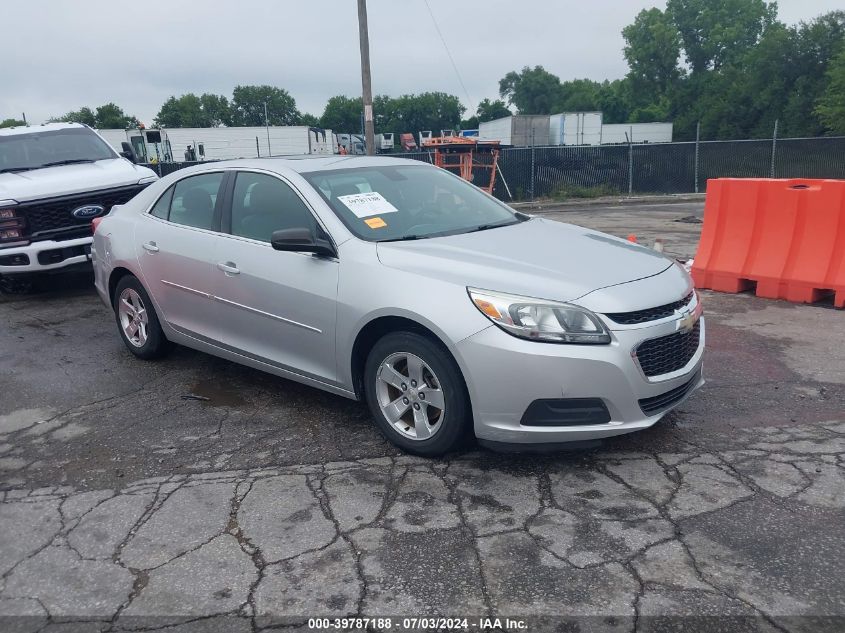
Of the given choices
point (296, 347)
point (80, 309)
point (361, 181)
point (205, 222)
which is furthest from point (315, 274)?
point (80, 309)

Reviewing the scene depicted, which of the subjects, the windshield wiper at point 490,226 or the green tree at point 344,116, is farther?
the green tree at point 344,116

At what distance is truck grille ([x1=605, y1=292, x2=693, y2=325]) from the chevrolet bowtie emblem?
4cm

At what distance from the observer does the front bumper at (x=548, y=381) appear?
344cm

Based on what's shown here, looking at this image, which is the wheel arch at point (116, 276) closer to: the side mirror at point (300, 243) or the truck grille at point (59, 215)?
the side mirror at point (300, 243)

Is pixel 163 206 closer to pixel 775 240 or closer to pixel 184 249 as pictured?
pixel 184 249

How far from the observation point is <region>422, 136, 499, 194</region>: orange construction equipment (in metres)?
19.5

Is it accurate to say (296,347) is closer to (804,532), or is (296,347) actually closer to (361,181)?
(361,181)

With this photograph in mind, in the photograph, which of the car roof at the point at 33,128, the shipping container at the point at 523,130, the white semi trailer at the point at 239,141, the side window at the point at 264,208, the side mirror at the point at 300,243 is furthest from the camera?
the shipping container at the point at 523,130

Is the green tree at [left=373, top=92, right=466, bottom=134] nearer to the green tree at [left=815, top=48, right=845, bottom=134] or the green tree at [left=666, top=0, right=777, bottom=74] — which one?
the green tree at [left=666, top=0, right=777, bottom=74]

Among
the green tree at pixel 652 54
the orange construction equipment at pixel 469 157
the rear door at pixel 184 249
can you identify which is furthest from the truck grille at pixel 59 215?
the green tree at pixel 652 54

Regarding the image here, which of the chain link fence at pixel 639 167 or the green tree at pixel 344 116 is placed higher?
the green tree at pixel 344 116

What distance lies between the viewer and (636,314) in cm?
360

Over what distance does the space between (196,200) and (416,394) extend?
98.8 inches

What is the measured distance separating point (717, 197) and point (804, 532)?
5.24 metres
